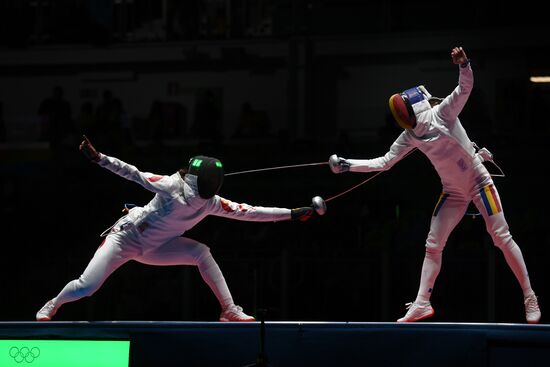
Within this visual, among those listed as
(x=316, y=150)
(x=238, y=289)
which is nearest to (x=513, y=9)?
(x=316, y=150)

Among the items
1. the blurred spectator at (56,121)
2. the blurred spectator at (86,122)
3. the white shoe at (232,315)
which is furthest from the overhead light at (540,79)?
the white shoe at (232,315)

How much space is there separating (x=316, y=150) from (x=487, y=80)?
251 centimetres

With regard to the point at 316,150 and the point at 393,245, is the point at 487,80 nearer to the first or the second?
the point at 316,150

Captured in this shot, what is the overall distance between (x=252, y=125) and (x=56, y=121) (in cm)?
210

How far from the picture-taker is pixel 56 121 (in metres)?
9.59

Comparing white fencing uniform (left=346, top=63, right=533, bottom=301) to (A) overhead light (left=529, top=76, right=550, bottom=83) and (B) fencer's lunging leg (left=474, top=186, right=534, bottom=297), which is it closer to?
(B) fencer's lunging leg (left=474, top=186, right=534, bottom=297)

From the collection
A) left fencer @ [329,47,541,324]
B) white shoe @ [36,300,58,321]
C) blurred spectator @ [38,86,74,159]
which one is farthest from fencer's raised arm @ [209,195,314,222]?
blurred spectator @ [38,86,74,159]

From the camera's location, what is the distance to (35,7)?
1085 cm

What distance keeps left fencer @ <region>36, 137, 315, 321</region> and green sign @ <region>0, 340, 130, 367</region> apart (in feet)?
0.67

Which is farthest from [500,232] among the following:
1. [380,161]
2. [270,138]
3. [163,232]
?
[270,138]

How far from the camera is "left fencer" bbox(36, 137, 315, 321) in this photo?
197 inches

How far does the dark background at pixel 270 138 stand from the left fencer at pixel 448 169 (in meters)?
1.53

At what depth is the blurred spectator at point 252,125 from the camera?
958 cm

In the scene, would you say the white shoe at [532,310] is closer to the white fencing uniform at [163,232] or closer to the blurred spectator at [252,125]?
the white fencing uniform at [163,232]
